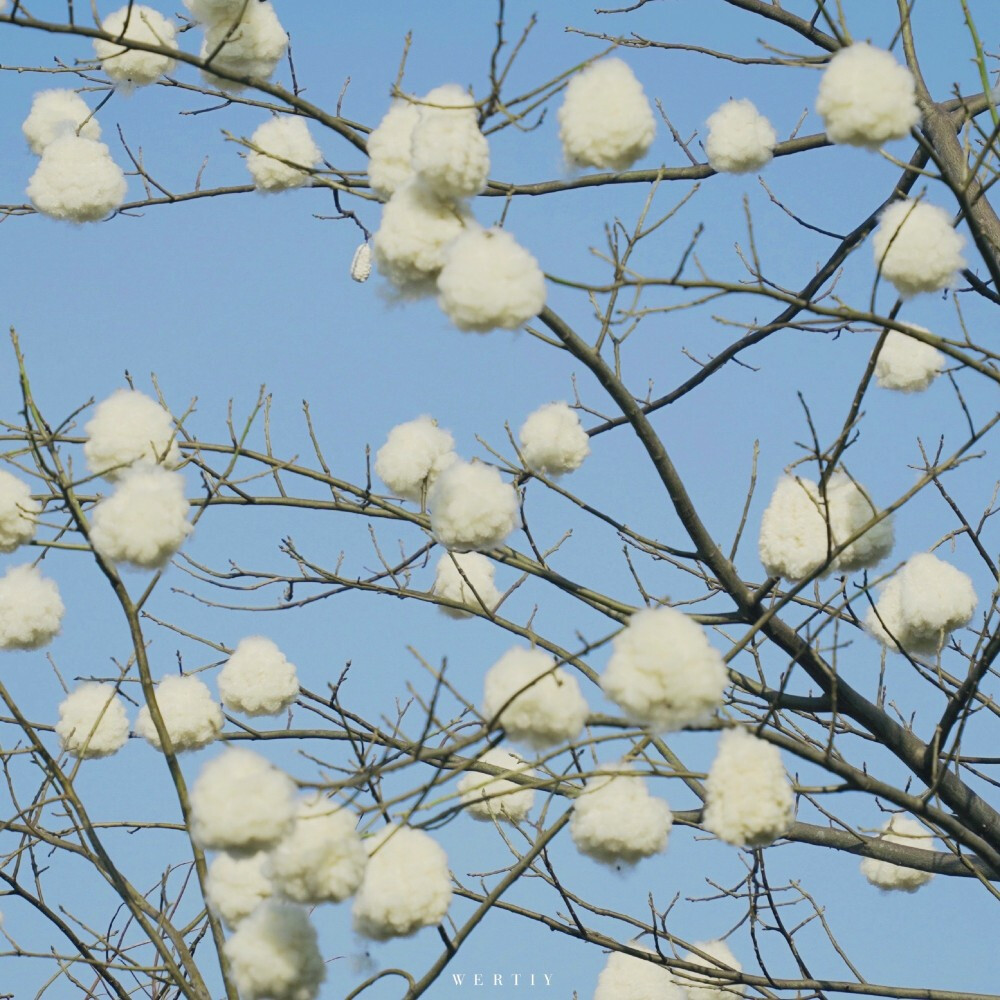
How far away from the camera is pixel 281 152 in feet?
12.4

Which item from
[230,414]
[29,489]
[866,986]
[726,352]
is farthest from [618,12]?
[866,986]

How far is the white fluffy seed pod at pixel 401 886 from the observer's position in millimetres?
2348

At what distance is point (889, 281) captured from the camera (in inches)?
114

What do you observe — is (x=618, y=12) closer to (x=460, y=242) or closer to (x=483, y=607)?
(x=483, y=607)

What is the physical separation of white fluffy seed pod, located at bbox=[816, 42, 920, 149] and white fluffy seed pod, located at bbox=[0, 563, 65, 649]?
227 cm

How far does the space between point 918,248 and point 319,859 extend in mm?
1733

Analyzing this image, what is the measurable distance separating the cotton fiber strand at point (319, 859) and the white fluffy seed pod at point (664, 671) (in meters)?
0.50

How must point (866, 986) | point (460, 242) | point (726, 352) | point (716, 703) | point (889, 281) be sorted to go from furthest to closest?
1. point (726, 352)
2. point (866, 986)
3. point (889, 281)
4. point (460, 242)
5. point (716, 703)

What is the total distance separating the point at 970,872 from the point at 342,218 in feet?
9.62

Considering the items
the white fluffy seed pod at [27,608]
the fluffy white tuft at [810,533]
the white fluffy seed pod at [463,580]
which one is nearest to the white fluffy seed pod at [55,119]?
the white fluffy seed pod at [27,608]

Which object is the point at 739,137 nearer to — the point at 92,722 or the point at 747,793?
the point at 747,793

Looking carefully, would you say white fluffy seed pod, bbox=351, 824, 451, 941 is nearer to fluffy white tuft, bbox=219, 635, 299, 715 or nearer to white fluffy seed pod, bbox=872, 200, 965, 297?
white fluffy seed pod, bbox=872, 200, 965, 297

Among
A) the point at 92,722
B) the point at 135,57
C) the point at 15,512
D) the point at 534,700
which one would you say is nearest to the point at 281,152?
the point at 135,57

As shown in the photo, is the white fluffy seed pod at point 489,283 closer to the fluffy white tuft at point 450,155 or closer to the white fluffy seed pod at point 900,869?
the fluffy white tuft at point 450,155
